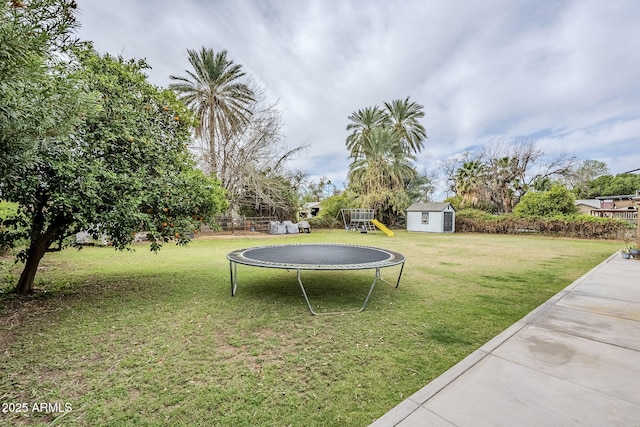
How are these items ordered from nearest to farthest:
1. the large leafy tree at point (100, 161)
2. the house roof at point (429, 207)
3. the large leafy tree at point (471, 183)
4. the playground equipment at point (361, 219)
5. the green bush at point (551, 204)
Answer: the large leafy tree at point (100, 161) → the green bush at point (551, 204) → the house roof at point (429, 207) → the playground equipment at point (361, 219) → the large leafy tree at point (471, 183)

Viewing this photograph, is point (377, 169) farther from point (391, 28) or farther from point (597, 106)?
point (597, 106)

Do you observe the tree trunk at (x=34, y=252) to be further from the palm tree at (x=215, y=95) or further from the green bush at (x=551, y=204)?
the green bush at (x=551, y=204)

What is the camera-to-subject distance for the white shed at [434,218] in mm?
17312

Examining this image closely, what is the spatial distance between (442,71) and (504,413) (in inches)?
525

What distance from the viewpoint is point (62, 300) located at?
3.60 m

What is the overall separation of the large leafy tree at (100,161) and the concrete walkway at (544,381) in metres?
3.04

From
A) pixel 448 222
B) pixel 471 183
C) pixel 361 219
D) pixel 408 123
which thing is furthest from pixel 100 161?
pixel 471 183

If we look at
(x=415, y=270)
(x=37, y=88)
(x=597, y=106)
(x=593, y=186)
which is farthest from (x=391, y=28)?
(x=593, y=186)

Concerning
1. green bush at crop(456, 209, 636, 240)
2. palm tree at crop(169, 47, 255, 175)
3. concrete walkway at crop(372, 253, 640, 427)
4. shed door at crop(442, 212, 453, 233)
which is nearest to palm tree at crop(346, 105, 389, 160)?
shed door at crop(442, 212, 453, 233)

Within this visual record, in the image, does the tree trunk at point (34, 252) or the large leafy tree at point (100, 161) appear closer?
the large leafy tree at point (100, 161)

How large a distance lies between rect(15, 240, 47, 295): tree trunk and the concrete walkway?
4632 mm

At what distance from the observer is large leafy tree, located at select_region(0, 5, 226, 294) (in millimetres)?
1991

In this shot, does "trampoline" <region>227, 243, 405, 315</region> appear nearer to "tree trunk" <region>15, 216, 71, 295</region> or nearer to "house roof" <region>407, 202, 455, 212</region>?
"tree trunk" <region>15, 216, 71, 295</region>

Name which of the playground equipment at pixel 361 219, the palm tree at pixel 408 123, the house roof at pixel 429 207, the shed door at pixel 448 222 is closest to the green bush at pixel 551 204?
the shed door at pixel 448 222
